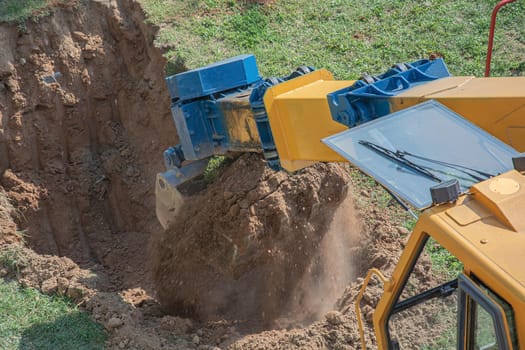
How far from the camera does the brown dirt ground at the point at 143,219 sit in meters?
6.50

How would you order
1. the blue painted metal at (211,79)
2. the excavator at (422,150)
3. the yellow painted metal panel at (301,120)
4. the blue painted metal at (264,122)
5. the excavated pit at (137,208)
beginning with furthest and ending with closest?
1. the excavated pit at (137,208)
2. the blue painted metal at (211,79)
3. the blue painted metal at (264,122)
4. the yellow painted metal panel at (301,120)
5. the excavator at (422,150)

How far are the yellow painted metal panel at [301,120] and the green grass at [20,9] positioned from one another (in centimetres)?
500

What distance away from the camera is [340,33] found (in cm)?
927

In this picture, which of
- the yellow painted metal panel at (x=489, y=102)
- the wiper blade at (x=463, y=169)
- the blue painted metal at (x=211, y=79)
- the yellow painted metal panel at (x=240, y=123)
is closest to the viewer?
the wiper blade at (x=463, y=169)

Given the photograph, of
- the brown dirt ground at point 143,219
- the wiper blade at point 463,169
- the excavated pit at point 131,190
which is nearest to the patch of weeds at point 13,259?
the brown dirt ground at point 143,219

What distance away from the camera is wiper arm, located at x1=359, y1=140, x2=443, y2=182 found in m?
3.57

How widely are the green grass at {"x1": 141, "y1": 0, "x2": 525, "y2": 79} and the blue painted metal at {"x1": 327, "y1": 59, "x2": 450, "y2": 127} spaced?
379 centimetres

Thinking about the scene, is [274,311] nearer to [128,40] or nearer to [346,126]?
[346,126]

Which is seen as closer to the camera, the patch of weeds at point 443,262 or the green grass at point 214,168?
the patch of weeds at point 443,262

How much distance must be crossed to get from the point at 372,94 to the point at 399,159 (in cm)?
80

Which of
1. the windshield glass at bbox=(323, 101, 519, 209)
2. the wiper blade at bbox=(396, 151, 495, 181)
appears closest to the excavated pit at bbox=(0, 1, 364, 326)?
the windshield glass at bbox=(323, 101, 519, 209)

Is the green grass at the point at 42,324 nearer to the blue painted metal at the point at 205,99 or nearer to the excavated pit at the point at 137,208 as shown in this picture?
the excavated pit at the point at 137,208

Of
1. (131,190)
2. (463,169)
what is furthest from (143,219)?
(463,169)

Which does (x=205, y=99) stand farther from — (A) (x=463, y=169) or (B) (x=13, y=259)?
(A) (x=463, y=169)
